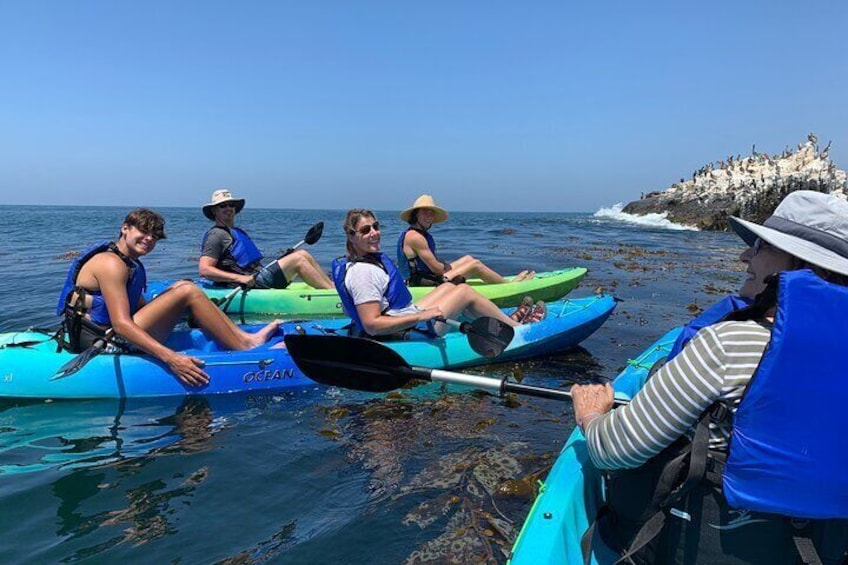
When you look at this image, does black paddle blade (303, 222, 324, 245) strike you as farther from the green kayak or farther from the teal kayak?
the teal kayak

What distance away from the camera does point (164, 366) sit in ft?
17.0

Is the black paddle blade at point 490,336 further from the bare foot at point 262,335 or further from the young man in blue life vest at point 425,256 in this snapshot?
the young man in blue life vest at point 425,256

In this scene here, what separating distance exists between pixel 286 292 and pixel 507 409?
16.4 ft

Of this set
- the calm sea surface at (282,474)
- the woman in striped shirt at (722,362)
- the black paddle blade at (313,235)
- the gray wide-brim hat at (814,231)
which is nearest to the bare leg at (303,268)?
the black paddle blade at (313,235)

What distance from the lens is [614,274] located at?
1431 centimetres

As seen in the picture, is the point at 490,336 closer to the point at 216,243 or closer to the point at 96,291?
the point at 96,291

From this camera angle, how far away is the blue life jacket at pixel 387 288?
525 cm

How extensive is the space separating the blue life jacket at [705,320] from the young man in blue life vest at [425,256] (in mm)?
5559

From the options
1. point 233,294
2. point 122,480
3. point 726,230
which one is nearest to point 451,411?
point 122,480

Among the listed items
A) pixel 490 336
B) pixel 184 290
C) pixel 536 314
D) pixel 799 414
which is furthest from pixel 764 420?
pixel 536 314

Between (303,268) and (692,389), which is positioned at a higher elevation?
(692,389)

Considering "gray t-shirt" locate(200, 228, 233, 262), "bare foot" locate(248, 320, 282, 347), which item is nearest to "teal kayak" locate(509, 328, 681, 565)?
"bare foot" locate(248, 320, 282, 347)

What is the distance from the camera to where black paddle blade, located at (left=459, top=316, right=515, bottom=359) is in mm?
5367

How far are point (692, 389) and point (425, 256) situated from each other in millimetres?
6967
